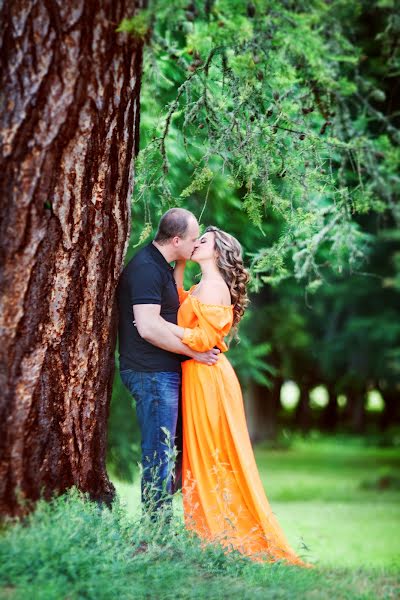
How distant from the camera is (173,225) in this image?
593 centimetres

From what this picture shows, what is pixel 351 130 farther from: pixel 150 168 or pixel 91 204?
pixel 91 204

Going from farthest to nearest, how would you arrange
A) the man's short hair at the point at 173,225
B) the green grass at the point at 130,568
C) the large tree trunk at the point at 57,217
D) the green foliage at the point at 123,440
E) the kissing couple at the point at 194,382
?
the green foliage at the point at 123,440 → the man's short hair at the point at 173,225 → the kissing couple at the point at 194,382 → the large tree trunk at the point at 57,217 → the green grass at the point at 130,568

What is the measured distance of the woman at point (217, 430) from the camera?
5.82m

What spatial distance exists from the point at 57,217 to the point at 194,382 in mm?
1821

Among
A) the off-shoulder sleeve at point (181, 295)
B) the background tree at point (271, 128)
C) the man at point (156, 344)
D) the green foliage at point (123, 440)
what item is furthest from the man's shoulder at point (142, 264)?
the green foliage at point (123, 440)

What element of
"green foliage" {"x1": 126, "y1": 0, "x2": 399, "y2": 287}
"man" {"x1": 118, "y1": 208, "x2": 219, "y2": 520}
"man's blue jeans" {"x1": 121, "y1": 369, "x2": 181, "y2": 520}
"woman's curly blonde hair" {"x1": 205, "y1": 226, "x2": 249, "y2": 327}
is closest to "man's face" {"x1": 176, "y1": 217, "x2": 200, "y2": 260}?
"man" {"x1": 118, "y1": 208, "x2": 219, "y2": 520}

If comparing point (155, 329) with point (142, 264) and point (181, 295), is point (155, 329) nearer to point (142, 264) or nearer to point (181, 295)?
point (142, 264)

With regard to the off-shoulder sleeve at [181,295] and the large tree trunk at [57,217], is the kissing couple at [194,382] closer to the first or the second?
the off-shoulder sleeve at [181,295]

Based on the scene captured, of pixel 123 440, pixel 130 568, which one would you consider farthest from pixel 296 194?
pixel 123 440

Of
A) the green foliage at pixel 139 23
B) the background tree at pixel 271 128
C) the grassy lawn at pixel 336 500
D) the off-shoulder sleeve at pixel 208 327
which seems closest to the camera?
the green foliage at pixel 139 23

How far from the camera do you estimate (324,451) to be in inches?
1059

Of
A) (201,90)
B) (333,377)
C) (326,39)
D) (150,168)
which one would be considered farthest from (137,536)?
(333,377)

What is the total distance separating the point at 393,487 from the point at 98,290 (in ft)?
47.7

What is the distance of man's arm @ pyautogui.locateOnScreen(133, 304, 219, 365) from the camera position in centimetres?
554
